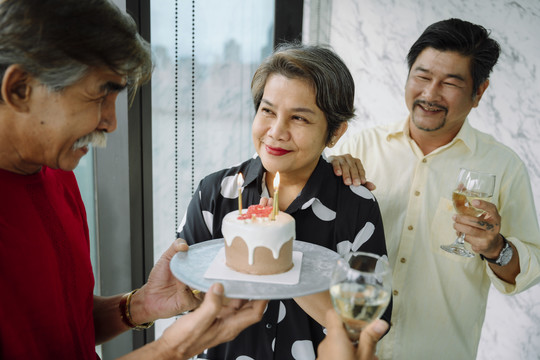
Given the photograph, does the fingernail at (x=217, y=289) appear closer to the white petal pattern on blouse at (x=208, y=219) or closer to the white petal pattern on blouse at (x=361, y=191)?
the white petal pattern on blouse at (x=208, y=219)

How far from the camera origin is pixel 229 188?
1699mm

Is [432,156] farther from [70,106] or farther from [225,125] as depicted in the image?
[70,106]

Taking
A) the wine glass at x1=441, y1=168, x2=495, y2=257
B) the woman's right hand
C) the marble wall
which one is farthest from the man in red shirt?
the marble wall

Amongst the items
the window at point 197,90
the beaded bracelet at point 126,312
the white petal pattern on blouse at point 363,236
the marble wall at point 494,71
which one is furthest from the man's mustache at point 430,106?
the beaded bracelet at point 126,312

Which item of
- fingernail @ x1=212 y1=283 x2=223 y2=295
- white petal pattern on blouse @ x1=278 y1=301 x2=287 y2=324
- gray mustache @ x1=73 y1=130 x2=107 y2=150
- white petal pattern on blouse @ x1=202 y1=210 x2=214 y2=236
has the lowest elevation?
white petal pattern on blouse @ x1=278 y1=301 x2=287 y2=324

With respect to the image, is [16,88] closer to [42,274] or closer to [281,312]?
[42,274]

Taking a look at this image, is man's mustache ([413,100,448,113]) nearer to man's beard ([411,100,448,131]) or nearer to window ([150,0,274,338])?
man's beard ([411,100,448,131])

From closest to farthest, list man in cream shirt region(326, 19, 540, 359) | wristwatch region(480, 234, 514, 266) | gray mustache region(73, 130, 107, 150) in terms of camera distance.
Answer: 1. gray mustache region(73, 130, 107, 150)
2. wristwatch region(480, 234, 514, 266)
3. man in cream shirt region(326, 19, 540, 359)

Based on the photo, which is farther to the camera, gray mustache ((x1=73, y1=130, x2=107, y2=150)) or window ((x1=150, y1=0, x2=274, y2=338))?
window ((x1=150, y1=0, x2=274, y2=338))

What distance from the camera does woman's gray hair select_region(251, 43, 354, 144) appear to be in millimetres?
1609

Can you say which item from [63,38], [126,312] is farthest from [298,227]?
[63,38]

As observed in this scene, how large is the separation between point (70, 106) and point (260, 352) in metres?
1.09

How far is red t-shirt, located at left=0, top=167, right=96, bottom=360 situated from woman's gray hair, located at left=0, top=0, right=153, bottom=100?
1.10 feet

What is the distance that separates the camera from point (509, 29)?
2570 millimetres
